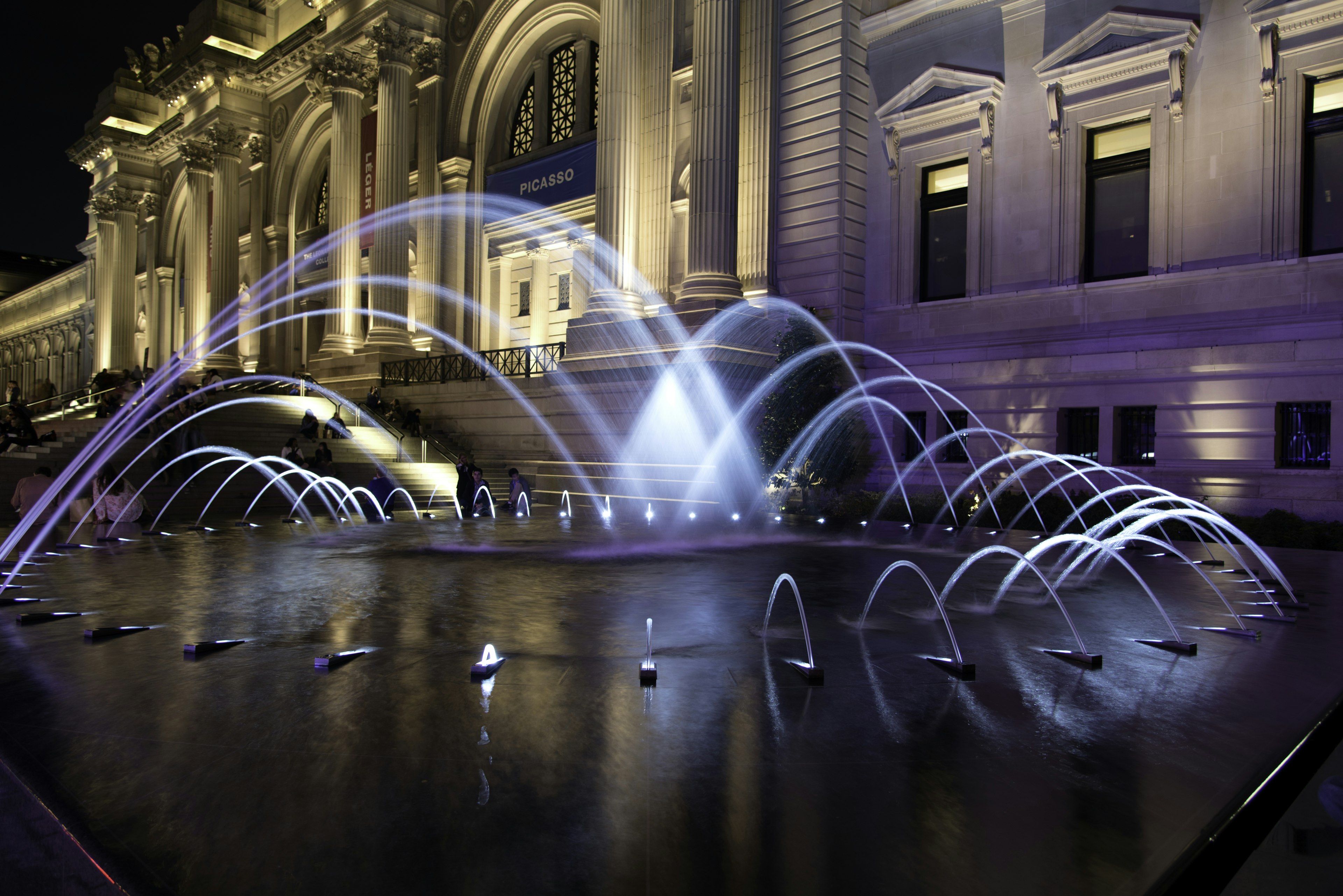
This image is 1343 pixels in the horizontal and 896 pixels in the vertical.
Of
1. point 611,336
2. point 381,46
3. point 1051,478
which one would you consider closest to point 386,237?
point 381,46

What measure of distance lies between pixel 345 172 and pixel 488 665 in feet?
117

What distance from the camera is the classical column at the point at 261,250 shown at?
151 feet

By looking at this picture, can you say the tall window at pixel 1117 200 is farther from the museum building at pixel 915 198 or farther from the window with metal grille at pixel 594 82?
the window with metal grille at pixel 594 82

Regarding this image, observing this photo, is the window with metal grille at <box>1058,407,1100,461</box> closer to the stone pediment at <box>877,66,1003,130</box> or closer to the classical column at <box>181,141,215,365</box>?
the stone pediment at <box>877,66,1003,130</box>

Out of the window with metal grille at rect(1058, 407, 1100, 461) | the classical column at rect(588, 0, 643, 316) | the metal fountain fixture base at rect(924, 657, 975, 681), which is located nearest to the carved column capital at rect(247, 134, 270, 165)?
the classical column at rect(588, 0, 643, 316)

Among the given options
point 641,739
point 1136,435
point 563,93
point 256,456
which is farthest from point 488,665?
point 563,93

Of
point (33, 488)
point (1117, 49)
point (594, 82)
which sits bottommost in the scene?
point (33, 488)

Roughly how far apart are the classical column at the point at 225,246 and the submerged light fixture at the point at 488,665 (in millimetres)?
44519

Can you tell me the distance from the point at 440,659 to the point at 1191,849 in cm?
475

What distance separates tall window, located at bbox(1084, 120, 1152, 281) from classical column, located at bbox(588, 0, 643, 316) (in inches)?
470

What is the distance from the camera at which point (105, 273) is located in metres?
57.2

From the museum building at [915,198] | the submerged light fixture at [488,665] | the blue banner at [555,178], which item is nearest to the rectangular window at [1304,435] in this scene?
the museum building at [915,198]

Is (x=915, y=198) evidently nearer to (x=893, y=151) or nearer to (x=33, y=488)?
(x=893, y=151)

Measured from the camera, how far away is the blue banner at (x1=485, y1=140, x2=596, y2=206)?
30250 mm
